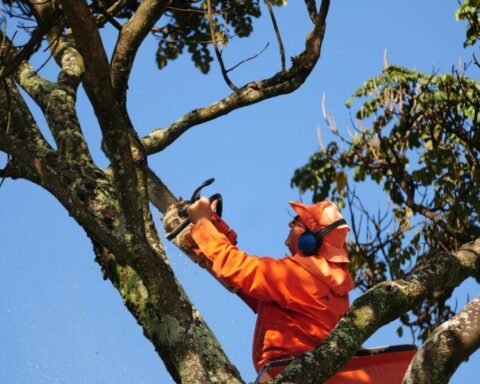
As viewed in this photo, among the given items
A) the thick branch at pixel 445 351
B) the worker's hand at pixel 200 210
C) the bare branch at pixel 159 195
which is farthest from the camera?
the bare branch at pixel 159 195

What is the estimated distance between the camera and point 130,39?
194 inches

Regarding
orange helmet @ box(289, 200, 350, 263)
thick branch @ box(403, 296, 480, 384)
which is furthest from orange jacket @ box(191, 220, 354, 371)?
thick branch @ box(403, 296, 480, 384)

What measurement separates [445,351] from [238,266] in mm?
1448

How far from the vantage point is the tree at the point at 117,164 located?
4168 millimetres

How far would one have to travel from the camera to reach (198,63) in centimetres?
942

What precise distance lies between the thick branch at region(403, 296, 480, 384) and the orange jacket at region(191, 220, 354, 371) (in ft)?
4.49

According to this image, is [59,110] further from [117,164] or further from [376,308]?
[376,308]

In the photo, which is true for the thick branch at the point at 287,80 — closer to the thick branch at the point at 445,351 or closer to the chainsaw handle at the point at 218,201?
the chainsaw handle at the point at 218,201

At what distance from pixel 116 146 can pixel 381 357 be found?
1784 millimetres

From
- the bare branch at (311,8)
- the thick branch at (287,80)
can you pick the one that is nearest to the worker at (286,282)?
the thick branch at (287,80)

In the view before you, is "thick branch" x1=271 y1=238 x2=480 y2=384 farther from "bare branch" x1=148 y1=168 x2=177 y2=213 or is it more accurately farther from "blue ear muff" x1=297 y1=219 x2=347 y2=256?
"bare branch" x1=148 y1=168 x2=177 y2=213

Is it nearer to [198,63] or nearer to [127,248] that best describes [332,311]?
[127,248]

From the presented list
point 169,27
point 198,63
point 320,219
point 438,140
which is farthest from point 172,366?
point 438,140

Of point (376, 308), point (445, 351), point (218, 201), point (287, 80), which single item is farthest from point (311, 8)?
point (445, 351)
